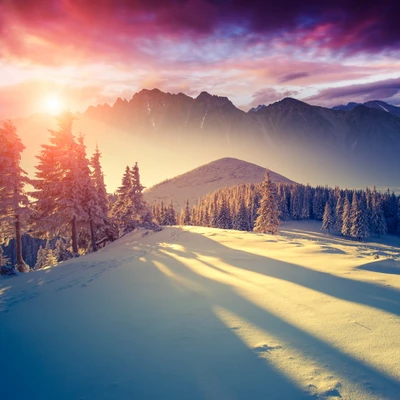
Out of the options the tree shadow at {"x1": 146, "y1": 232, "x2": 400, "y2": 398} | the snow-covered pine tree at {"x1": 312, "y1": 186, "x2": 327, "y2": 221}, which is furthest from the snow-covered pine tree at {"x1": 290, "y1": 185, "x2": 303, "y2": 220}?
the tree shadow at {"x1": 146, "y1": 232, "x2": 400, "y2": 398}

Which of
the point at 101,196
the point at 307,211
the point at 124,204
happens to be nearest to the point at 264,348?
the point at 101,196

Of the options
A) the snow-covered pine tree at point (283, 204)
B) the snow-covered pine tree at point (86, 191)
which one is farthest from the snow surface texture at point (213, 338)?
the snow-covered pine tree at point (283, 204)

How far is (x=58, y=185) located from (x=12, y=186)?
3818 millimetres

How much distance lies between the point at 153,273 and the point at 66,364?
647 cm

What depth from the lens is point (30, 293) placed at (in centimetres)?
909

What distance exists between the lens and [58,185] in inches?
887

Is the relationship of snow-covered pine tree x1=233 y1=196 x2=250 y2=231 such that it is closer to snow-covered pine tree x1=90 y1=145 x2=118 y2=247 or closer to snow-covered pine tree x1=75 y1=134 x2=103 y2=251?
snow-covered pine tree x1=90 y1=145 x2=118 y2=247

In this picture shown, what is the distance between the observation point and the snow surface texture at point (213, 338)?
3.54 m

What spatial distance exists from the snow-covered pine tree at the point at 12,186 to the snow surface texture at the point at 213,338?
16105 millimetres

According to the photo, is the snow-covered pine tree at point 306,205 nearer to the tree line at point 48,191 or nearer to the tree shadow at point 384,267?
the tree line at point 48,191

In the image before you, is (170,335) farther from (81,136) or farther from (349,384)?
(81,136)

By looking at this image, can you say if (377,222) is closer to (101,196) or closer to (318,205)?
(318,205)

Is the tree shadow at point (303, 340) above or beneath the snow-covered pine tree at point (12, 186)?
beneath

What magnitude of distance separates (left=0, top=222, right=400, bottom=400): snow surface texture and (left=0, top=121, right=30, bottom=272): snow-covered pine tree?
16105 mm
